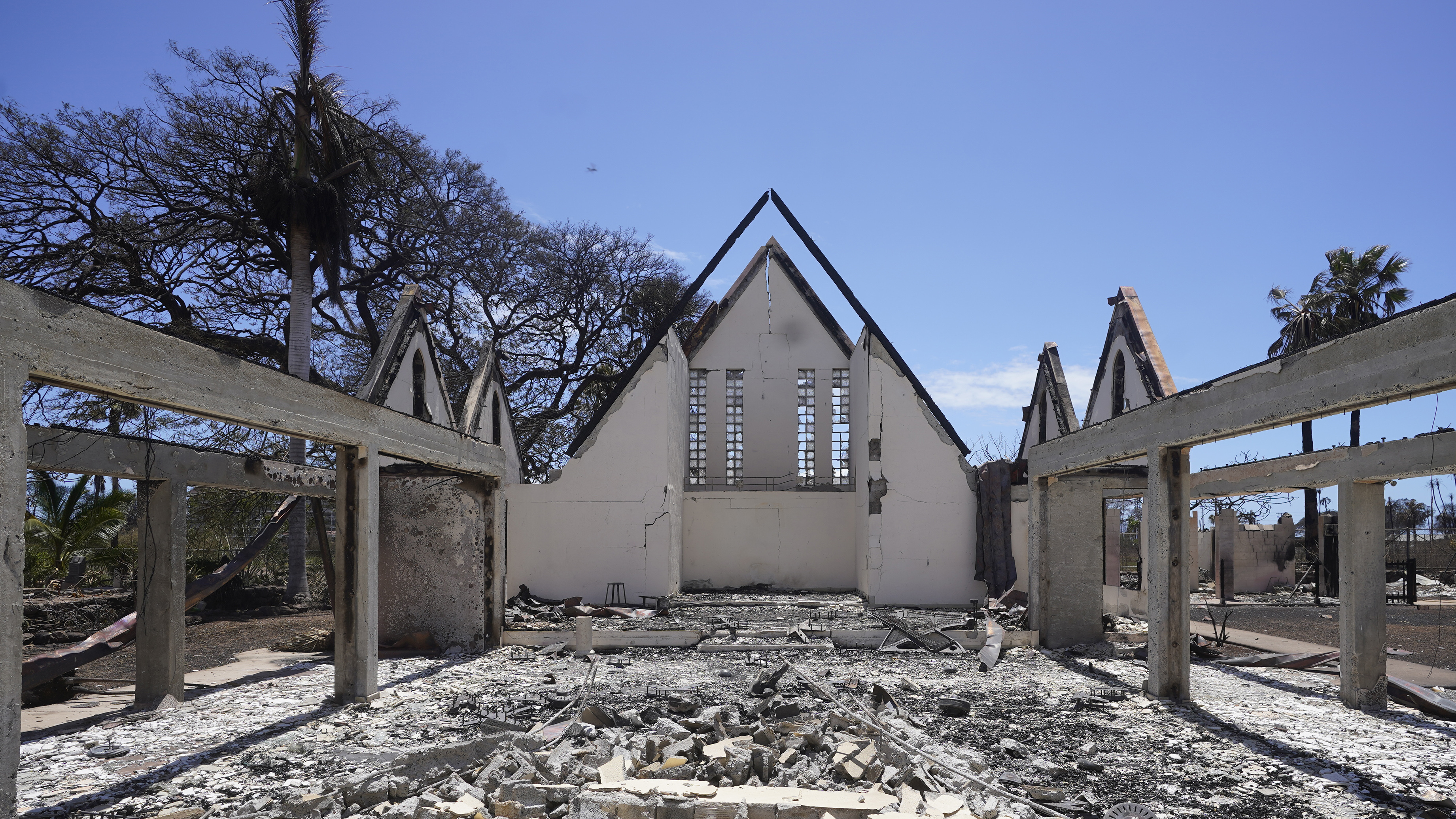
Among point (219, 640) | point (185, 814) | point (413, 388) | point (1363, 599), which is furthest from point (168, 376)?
point (1363, 599)

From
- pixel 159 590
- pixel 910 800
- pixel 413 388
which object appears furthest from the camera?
pixel 413 388

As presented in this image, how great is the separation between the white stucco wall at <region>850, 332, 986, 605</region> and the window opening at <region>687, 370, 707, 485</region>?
19.8 ft

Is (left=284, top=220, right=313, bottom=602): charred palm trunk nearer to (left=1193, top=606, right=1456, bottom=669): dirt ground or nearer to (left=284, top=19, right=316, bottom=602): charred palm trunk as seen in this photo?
(left=284, top=19, right=316, bottom=602): charred palm trunk

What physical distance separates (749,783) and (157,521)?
272 inches

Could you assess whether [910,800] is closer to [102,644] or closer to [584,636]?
[584,636]

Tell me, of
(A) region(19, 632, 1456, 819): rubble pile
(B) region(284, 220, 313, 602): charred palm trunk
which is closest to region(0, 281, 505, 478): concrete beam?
(A) region(19, 632, 1456, 819): rubble pile

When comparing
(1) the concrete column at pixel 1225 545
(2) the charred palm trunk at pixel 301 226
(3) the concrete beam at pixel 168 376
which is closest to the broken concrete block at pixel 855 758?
(3) the concrete beam at pixel 168 376

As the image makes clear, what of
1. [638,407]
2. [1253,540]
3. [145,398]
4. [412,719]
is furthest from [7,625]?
[1253,540]

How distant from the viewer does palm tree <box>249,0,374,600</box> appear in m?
16.0

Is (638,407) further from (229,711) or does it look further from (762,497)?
(229,711)

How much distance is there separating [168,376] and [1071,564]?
11.6m

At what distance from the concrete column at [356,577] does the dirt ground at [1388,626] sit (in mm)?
13694

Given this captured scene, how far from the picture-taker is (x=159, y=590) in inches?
357

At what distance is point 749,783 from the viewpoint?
20.1ft
